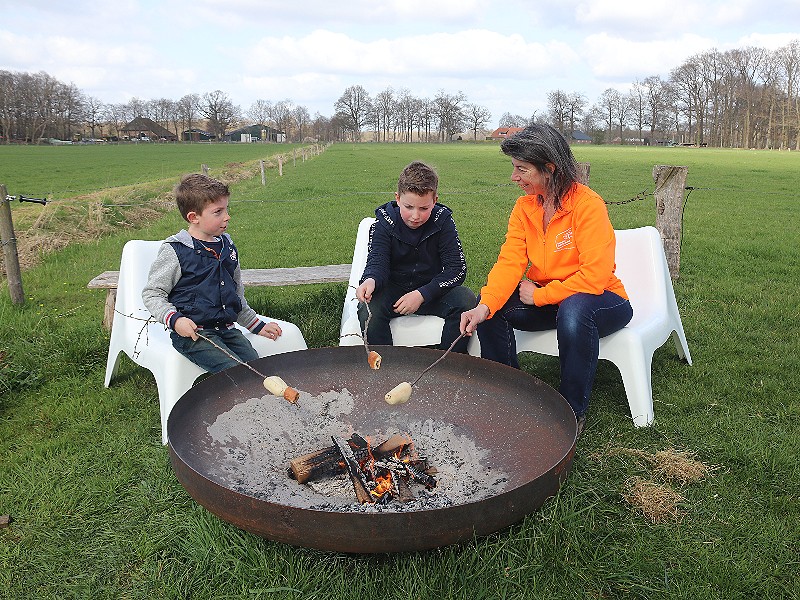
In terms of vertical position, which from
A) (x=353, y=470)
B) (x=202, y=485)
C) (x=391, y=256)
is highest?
(x=391, y=256)

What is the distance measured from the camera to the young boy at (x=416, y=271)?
379cm

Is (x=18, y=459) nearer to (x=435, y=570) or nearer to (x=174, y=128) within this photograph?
(x=435, y=570)

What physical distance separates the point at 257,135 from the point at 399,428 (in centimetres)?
12201

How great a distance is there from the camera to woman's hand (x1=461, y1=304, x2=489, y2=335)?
3305 millimetres

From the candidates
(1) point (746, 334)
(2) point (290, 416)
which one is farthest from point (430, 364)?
(1) point (746, 334)

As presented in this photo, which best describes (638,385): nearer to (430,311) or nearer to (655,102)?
(430,311)

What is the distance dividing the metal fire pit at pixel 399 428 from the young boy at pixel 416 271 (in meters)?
0.67

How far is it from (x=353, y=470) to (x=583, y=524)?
960 mm

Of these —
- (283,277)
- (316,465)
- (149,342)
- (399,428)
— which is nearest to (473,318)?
(399,428)

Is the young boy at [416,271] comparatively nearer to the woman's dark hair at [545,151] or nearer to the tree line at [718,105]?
the woman's dark hair at [545,151]

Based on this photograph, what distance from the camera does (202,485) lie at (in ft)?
6.70

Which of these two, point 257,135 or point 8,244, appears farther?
point 257,135

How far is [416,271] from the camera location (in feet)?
12.9

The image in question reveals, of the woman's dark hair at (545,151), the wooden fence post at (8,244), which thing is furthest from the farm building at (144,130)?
the woman's dark hair at (545,151)
